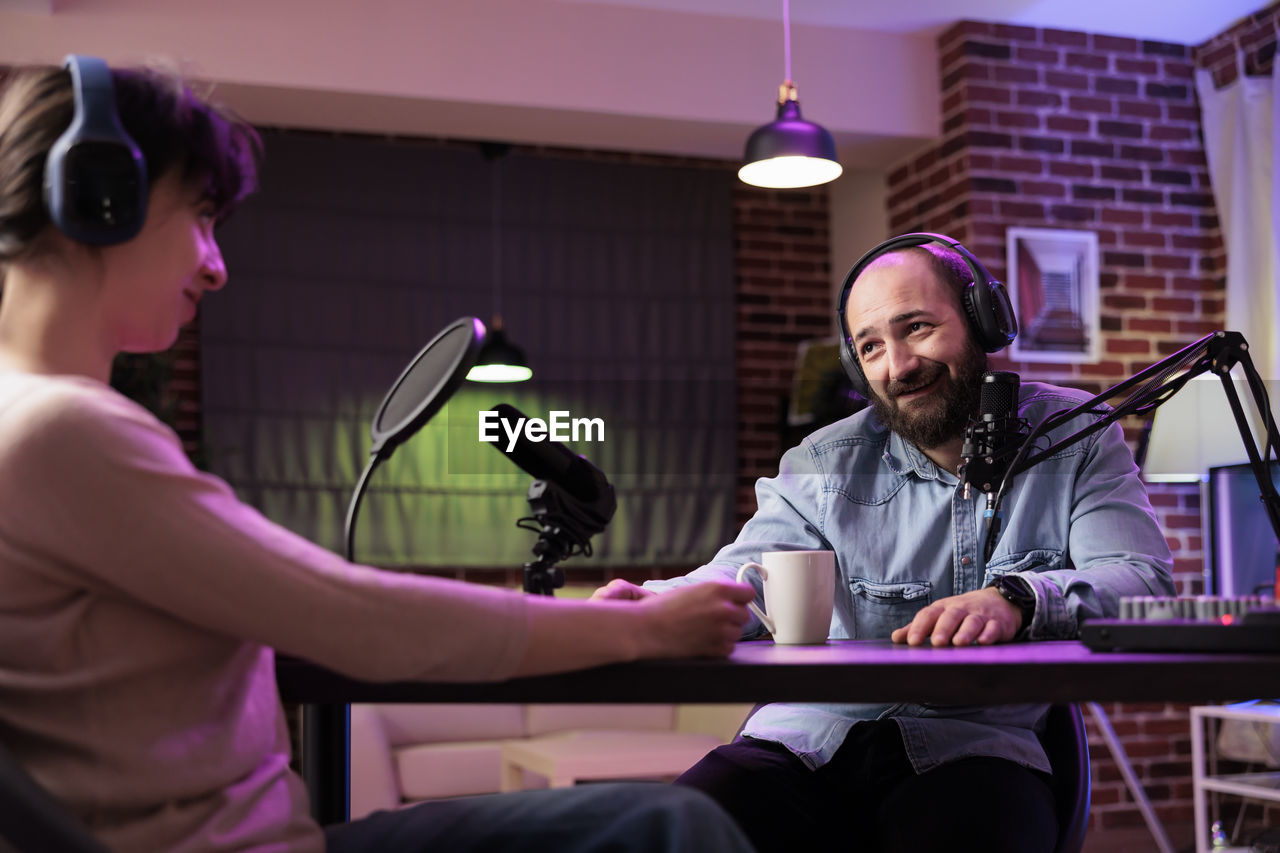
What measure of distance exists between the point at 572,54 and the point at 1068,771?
12.3ft

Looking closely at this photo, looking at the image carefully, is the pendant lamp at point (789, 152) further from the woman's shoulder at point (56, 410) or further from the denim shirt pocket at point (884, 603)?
the woman's shoulder at point (56, 410)

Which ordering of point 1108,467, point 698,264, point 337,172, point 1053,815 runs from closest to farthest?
point 1053,815 < point 1108,467 < point 337,172 < point 698,264

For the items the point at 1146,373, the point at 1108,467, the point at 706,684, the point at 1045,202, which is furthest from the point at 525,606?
the point at 1045,202

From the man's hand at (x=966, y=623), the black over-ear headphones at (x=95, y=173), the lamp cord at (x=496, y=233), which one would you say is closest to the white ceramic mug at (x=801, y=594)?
the man's hand at (x=966, y=623)

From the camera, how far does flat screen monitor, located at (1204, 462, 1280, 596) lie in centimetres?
404

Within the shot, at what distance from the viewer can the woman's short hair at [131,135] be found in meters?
0.96

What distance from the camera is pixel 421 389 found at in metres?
1.32

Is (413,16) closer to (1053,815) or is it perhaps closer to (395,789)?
(395,789)

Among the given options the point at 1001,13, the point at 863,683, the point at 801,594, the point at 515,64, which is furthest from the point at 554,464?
the point at 1001,13

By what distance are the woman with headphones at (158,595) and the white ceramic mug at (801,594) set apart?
0.29m

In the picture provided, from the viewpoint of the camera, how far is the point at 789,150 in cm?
381

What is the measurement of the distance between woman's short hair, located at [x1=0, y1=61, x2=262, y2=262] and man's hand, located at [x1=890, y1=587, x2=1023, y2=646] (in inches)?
31.3

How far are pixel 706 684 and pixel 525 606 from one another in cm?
17

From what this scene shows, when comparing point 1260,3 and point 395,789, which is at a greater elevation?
point 1260,3
